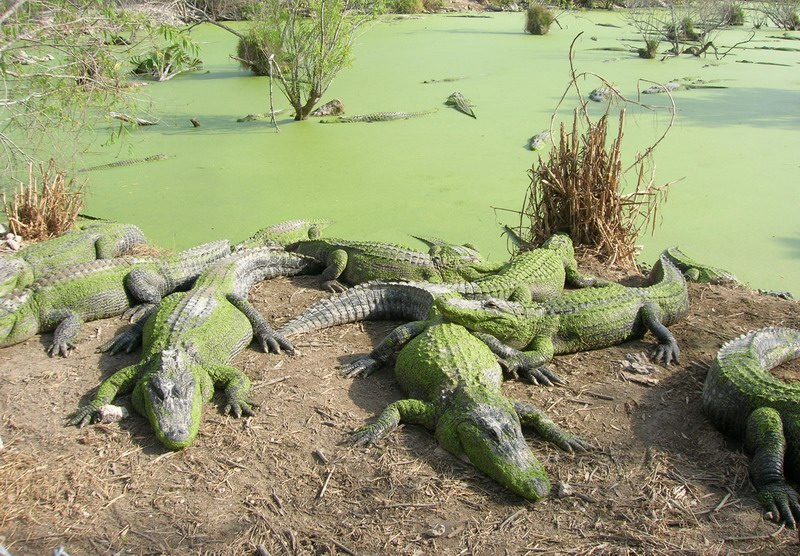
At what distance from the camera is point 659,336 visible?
151 inches

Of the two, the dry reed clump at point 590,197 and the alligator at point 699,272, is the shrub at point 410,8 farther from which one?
the alligator at point 699,272

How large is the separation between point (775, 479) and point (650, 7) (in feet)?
50.4

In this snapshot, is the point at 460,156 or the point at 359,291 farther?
the point at 460,156

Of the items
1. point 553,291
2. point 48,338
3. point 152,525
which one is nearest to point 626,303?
point 553,291

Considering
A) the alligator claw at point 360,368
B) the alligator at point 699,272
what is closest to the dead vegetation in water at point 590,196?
the alligator at point 699,272

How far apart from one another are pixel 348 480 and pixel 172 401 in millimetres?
914

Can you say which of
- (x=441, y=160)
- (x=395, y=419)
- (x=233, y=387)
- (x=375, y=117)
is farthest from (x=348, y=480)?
(x=375, y=117)

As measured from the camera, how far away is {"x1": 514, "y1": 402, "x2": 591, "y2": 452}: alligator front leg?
9.61 feet

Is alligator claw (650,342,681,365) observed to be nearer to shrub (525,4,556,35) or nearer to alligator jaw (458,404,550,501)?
alligator jaw (458,404,550,501)

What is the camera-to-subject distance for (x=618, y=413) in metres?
3.23

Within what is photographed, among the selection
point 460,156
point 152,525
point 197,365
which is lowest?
point 152,525

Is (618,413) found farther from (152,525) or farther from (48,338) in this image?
(48,338)

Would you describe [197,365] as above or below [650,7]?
below

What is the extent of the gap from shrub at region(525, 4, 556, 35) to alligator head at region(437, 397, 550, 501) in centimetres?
1393
